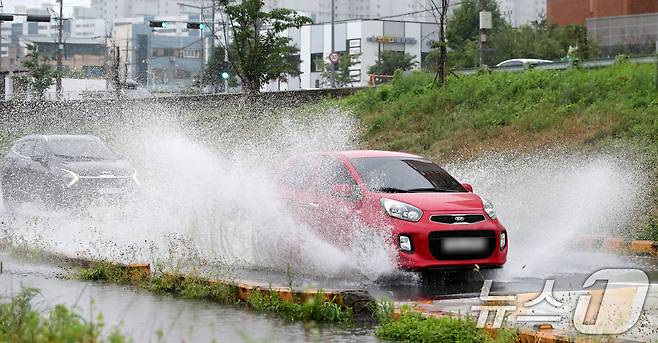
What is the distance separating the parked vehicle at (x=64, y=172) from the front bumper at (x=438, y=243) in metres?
9.94

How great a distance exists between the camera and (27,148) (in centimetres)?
2184

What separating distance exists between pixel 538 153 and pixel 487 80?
6476 mm

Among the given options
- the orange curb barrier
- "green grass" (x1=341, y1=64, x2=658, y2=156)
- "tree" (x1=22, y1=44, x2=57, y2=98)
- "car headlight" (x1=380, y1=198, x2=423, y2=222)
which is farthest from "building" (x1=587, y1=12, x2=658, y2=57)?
"car headlight" (x1=380, y1=198, x2=423, y2=222)

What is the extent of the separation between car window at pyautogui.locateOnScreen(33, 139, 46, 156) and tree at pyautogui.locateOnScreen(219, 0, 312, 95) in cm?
1200

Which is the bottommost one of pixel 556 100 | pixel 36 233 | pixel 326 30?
pixel 36 233

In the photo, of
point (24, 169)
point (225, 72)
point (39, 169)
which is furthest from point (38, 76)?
point (39, 169)

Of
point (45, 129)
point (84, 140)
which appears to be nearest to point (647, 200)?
point (84, 140)

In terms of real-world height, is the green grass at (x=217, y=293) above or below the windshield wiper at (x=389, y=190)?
below

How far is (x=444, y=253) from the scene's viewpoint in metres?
11.6

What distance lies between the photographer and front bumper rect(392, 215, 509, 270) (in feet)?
37.6

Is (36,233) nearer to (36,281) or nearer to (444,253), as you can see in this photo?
(36,281)

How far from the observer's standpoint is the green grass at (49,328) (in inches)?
239

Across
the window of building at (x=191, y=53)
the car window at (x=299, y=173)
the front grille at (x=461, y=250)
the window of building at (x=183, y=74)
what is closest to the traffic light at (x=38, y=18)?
the car window at (x=299, y=173)

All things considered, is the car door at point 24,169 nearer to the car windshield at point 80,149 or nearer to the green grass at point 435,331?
the car windshield at point 80,149
